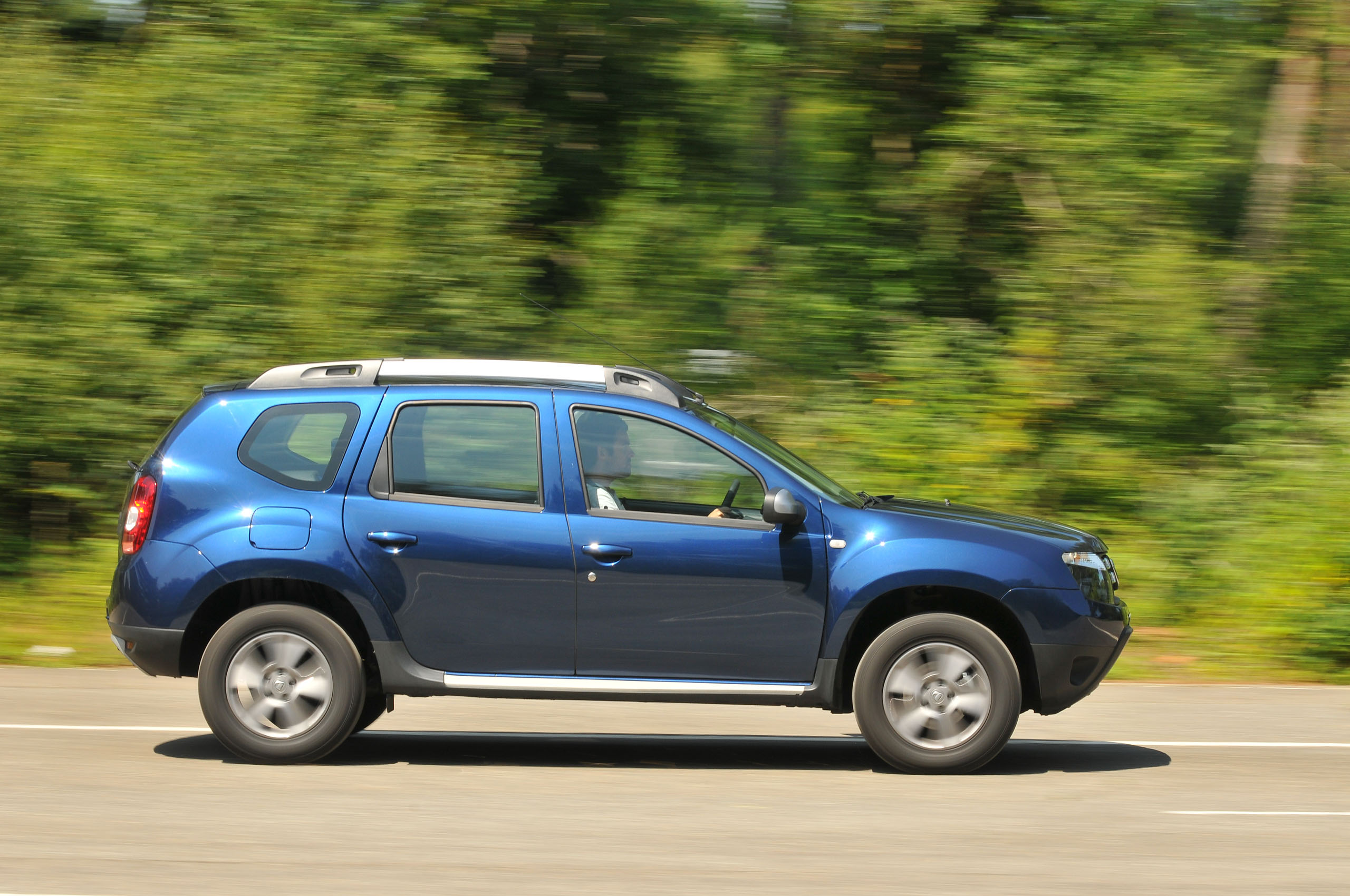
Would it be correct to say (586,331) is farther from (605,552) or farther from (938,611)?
(938,611)

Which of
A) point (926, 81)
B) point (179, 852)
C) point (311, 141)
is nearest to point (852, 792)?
point (179, 852)

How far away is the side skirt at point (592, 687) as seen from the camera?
6500mm

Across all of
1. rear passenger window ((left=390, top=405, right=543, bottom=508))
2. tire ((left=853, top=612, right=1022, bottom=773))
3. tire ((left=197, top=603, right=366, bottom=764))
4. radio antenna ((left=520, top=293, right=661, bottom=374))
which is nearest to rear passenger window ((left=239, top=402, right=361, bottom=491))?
rear passenger window ((left=390, top=405, right=543, bottom=508))

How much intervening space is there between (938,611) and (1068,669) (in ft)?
2.08

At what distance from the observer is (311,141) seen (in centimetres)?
1279

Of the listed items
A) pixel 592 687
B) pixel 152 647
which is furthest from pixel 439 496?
pixel 152 647

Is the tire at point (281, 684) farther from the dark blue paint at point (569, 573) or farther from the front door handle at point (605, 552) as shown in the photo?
the front door handle at point (605, 552)

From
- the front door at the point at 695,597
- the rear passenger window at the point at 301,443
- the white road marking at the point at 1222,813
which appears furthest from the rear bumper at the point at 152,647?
the white road marking at the point at 1222,813

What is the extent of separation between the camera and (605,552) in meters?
6.49

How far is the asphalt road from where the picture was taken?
16.5 feet

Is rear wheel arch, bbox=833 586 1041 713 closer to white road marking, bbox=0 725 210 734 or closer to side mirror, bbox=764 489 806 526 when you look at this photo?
side mirror, bbox=764 489 806 526

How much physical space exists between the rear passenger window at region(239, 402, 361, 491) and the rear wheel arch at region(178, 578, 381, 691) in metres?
0.48

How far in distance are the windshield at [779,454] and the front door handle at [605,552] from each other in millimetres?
764

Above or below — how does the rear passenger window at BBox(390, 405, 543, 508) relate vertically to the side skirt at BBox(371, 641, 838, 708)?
above
